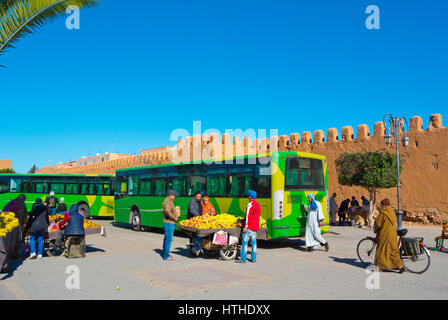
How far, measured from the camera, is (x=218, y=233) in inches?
366

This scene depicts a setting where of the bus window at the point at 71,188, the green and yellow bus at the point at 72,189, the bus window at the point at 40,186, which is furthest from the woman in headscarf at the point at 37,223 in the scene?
the bus window at the point at 40,186

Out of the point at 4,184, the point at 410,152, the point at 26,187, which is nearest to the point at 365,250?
the point at 410,152

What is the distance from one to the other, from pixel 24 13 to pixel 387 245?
27.4ft

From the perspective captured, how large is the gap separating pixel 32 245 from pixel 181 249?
13.0 feet

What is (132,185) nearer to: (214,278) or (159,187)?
(159,187)

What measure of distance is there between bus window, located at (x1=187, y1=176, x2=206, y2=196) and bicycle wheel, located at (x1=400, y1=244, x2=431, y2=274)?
7.43 metres

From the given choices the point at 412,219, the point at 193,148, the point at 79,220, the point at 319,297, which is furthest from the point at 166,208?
the point at 193,148

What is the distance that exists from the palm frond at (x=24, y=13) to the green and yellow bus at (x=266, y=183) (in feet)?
21.5

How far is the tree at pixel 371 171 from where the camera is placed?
18188 millimetres

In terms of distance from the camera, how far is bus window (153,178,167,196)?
15859 millimetres

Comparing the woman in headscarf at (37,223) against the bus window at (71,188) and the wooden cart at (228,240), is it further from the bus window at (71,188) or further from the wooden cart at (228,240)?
the bus window at (71,188)

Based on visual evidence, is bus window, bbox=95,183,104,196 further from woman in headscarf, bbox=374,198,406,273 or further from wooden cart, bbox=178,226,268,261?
woman in headscarf, bbox=374,198,406,273

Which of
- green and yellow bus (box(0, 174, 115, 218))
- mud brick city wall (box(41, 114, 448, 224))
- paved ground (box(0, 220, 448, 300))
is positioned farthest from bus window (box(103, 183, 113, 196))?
paved ground (box(0, 220, 448, 300))

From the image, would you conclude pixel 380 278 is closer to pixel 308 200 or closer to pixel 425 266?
pixel 425 266
